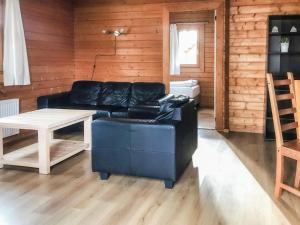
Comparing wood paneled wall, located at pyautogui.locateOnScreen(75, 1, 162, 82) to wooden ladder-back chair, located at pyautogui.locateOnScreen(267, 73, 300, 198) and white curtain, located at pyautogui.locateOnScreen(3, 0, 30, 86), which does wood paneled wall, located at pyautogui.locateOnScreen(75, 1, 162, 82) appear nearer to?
white curtain, located at pyautogui.locateOnScreen(3, 0, 30, 86)

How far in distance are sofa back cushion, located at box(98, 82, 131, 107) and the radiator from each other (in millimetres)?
1420

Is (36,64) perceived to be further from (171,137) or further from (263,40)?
(263,40)

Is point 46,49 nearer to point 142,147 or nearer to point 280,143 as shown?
point 142,147

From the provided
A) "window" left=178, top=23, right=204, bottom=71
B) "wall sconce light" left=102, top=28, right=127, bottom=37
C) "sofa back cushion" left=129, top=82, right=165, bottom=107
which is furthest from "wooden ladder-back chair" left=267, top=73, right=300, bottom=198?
"window" left=178, top=23, right=204, bottom=71

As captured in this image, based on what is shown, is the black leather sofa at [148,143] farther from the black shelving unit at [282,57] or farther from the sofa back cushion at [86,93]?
the sofa back cushion at [86,93]

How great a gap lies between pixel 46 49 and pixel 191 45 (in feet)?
14.2

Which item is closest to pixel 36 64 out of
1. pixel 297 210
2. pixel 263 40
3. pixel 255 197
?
pixel 263 40

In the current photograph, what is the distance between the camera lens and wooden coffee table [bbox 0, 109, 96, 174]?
3545mm

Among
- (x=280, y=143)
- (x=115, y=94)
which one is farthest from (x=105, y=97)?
(x=280, y=143)

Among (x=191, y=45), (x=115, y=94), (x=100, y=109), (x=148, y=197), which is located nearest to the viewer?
(x=148, y=197)

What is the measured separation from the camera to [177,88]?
7902 mm

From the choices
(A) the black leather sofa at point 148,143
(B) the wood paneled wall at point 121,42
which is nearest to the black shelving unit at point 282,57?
(B) the wood paneled wall at point 121,42

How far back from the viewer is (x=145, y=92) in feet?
18.6

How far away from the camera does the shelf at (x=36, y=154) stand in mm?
3711
